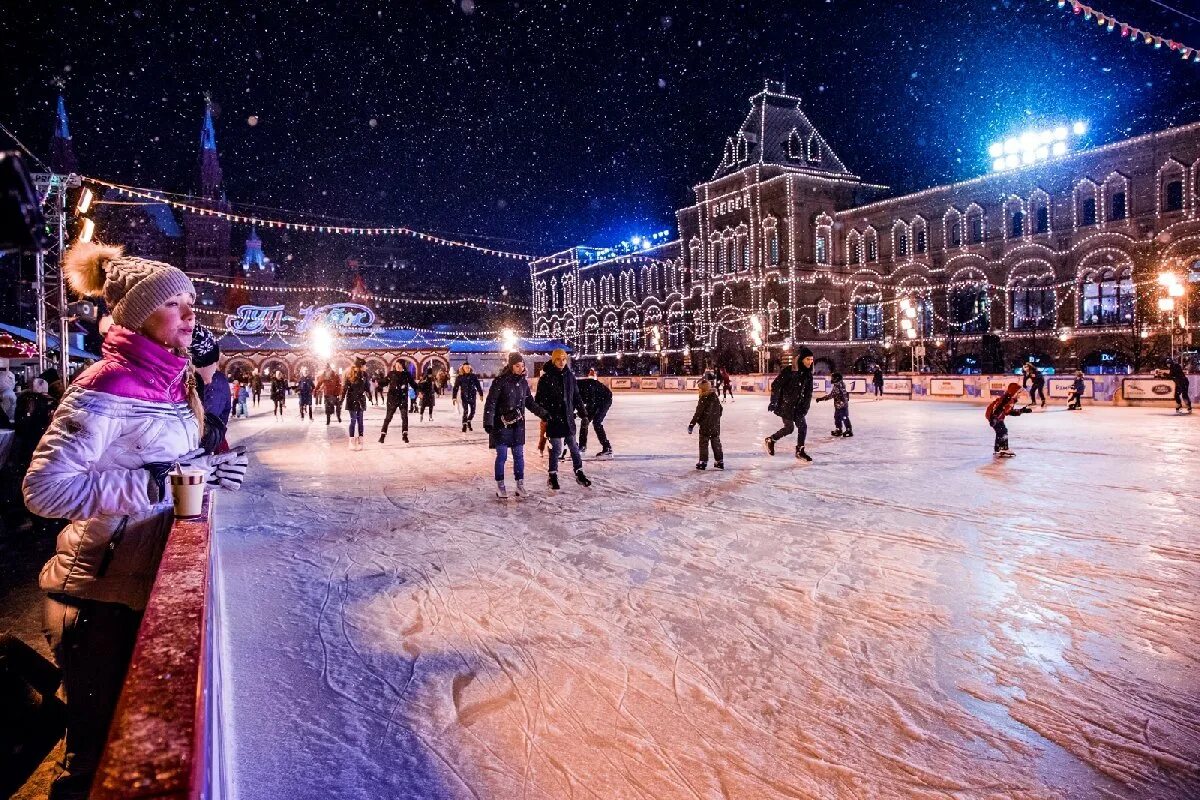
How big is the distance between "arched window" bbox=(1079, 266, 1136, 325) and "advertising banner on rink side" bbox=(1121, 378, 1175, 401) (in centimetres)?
1134

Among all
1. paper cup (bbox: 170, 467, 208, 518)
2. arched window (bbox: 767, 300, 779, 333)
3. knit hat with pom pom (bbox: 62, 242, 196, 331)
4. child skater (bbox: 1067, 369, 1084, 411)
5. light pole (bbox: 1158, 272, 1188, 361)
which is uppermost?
arched window (bbox: 767, 300, 779, 333)

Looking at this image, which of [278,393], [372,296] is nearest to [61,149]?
[372,296]

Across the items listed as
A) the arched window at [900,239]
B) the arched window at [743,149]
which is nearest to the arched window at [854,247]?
the arched window at [900,239]

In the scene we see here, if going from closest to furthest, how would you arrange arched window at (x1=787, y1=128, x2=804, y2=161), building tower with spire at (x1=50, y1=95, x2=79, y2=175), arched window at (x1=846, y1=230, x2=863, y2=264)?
arched window at (x1=846, y1=230, x2=863, y2=264), arched window at (x1=787, y1=128, x2=804, y2=161), building tower with spire at (x1=50, y1=95, x2=79, y2=175)

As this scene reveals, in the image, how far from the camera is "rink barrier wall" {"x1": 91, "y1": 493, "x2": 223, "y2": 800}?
2.74ft

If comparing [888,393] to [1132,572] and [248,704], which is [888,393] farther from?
[248,704]

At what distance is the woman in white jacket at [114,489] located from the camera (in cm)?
187

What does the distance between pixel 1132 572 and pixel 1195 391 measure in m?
19.2

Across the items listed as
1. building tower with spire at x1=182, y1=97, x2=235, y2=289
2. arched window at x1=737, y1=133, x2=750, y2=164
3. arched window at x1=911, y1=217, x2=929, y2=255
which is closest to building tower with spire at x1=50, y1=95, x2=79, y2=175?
building tower with spire at x1=182, y1=97, x2=235, y2=289

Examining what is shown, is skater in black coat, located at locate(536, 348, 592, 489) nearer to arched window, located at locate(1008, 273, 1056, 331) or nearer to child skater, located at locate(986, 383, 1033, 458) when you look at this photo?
child skater, located at locate(986, 383, 1033, 458)

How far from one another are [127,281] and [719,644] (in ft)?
9.10

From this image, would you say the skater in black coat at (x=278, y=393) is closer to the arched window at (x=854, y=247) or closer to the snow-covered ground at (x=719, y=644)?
the snow-covered ground at (x=719, y=644)

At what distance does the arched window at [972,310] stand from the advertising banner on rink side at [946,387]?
33.0 ft

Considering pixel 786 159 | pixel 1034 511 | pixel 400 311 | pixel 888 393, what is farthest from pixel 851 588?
pixel 400 311
